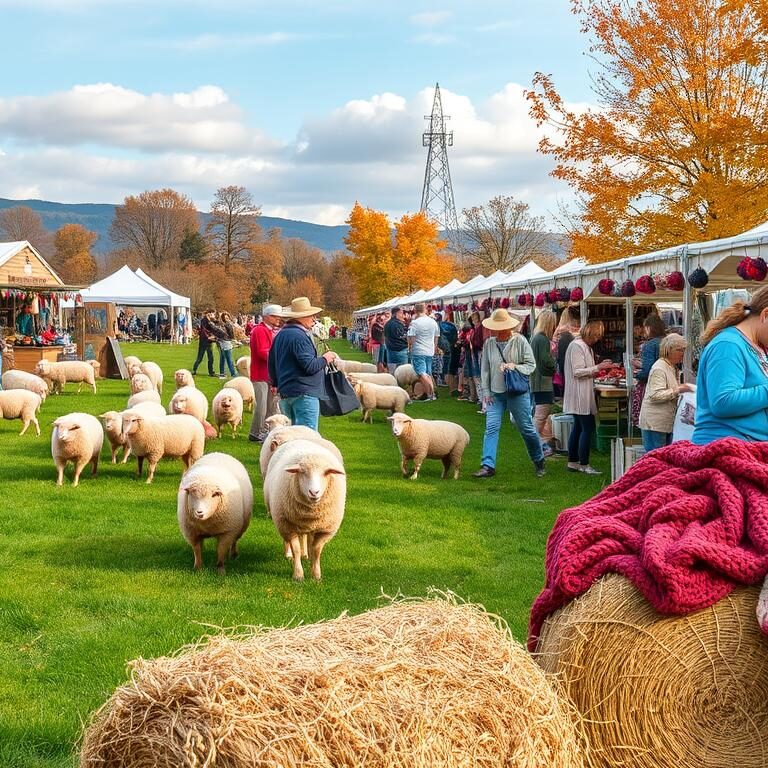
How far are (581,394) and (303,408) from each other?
12.1 feet

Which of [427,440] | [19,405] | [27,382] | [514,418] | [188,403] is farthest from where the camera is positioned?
[27,382]

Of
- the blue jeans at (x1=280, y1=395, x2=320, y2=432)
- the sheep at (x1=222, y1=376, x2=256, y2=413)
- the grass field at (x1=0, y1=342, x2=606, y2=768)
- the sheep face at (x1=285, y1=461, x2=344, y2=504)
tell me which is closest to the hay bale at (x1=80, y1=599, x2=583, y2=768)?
the grass field at (x1=0, y1=342, x2=606, y2=768)

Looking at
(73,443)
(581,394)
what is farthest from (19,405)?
(581,394)

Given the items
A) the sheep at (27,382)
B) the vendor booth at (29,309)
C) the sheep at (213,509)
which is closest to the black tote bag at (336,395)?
the sheep at (213,509)

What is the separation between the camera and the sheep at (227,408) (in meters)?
14.6

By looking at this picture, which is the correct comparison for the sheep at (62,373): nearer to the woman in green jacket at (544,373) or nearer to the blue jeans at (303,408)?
the woman in green jacket at (544,373)

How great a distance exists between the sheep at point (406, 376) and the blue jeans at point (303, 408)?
1145 cm

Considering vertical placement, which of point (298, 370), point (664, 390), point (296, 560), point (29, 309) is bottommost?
point (296, 560)

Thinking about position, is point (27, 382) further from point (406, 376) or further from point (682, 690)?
point (682, 690)

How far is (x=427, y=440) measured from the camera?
11484mm

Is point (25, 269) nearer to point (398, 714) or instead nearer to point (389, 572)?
point (389, 572)

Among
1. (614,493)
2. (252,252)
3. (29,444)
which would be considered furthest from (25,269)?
(252,252)

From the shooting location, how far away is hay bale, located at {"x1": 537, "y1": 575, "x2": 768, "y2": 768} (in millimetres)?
2721

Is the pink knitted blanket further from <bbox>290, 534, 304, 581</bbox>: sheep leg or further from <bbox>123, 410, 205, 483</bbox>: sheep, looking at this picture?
<bbox>123, 410, 205, 483</bbox>: sheep
